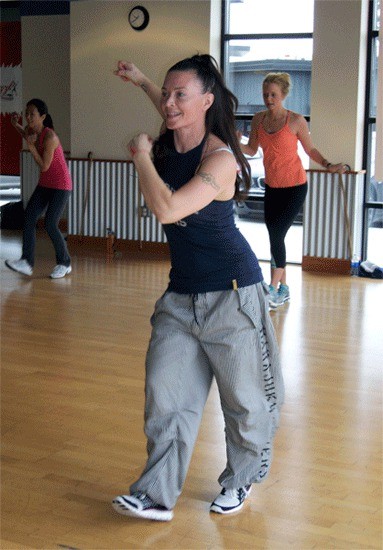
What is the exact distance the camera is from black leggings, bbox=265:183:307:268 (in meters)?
6.19

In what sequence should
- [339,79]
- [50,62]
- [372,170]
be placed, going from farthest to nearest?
[50,62] → [372,170] → [339,79]

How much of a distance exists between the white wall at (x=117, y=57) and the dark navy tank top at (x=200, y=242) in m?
5.92

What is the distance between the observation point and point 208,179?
8.66ft

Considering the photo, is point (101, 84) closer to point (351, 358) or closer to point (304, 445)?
point (351, 358)

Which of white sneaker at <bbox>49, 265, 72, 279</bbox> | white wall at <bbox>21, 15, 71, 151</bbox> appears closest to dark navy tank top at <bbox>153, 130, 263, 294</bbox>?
white sneaker at <bbox>49, 265, 72, 279</bbox>

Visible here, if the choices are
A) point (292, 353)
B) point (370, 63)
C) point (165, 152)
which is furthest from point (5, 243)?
point (165, 152)

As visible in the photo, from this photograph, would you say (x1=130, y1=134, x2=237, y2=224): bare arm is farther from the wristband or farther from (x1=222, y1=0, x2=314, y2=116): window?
(x1=222, y1=0, x2=314, y2=116): window

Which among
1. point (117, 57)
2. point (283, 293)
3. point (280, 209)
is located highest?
point (117, 57)

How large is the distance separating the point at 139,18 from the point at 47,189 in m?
2.33

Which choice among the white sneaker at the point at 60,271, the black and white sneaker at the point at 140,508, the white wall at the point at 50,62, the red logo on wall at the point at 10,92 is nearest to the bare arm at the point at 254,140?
the white sneaker at the point at 60,271

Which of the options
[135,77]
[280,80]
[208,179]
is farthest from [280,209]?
[208,179]

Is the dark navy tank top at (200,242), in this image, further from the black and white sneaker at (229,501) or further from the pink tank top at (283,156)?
the pink tank top at (283,156)

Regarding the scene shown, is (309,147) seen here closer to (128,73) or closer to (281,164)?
(281,164)

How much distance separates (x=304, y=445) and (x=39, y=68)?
7723 mm
